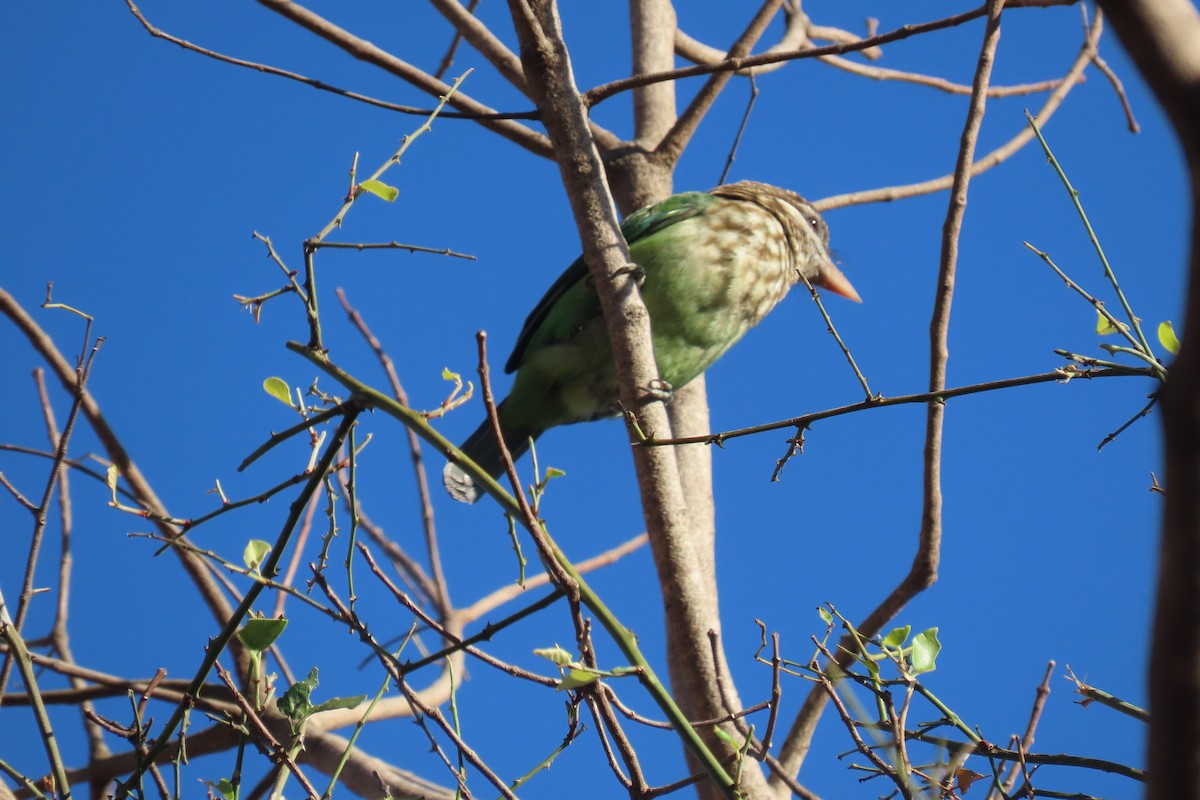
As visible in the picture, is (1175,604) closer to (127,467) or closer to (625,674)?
(625,674)

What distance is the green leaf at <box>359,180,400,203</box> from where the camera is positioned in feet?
5.14

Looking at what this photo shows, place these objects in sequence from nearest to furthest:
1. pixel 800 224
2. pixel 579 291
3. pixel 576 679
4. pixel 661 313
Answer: pixel 576 679 → pixel 661 313 → pixel 579 291 → pixel 800 224

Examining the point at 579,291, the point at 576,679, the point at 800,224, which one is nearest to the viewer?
the point at 576,679

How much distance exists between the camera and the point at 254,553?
5.33 ft

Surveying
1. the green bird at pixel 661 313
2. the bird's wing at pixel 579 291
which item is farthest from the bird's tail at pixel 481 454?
the bird's wing at pixel 579 291

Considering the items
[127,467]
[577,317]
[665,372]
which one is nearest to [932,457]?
[665,372]

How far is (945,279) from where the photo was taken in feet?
6.49

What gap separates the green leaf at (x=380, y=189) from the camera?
→ 1.57 metres

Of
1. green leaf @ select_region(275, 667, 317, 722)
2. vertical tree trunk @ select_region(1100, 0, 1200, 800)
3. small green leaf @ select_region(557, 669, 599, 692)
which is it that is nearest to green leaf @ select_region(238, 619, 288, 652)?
green leaf @ select_region(275, 667, 317, 722)

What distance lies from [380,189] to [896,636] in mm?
950

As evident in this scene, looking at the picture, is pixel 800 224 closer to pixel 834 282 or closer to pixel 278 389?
pixel 834 282

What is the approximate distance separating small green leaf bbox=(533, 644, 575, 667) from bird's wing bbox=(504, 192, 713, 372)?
196cm

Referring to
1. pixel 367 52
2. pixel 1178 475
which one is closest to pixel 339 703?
pixel 1178 475

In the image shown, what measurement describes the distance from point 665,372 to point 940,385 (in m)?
1.35
